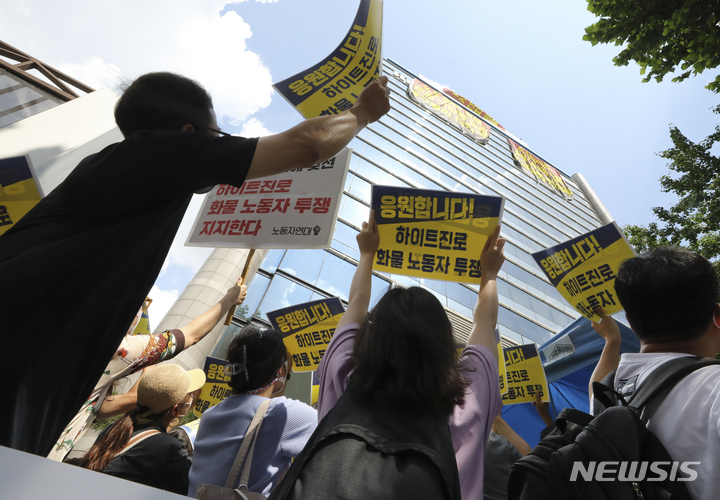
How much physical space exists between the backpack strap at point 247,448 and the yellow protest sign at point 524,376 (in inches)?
127

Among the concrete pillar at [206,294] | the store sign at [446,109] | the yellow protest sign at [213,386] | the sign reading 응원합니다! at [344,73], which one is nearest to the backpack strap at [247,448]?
the sign reading 응원합니다! at [344,73]

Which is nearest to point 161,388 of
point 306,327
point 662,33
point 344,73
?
point 344,73

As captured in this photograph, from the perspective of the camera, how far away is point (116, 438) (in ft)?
6.16

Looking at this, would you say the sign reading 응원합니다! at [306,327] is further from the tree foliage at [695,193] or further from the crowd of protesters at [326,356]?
the tree foliage at [695,193]

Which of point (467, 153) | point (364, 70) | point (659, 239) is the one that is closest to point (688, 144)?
point (659, 239)

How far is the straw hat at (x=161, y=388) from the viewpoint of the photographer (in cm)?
187

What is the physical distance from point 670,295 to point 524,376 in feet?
10.7

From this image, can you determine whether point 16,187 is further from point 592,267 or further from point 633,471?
point 592,267

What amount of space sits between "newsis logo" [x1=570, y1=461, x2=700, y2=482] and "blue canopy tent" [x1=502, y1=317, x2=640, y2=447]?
108 inches

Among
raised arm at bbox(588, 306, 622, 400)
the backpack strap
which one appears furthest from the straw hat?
raised arm at bbox(588, 306, 622, 400)

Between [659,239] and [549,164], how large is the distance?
22.7 meters

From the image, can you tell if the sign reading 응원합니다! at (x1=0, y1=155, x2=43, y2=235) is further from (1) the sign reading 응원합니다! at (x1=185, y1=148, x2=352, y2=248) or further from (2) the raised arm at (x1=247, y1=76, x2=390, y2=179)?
(2) the raised arm at (x1=247, y1=76, x2=390, y2=179)

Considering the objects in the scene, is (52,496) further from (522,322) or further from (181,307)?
(522,322)

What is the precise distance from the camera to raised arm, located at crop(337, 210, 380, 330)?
1.49 meters
